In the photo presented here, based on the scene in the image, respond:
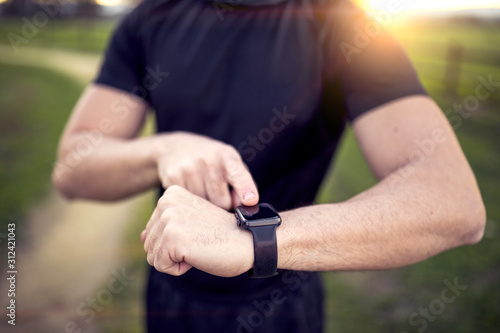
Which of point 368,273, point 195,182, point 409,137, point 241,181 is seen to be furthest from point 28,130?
point 409,137

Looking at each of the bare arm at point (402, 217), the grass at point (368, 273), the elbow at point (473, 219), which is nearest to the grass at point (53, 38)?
the grass at point (368, 273)

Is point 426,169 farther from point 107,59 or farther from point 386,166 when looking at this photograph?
point 107,59

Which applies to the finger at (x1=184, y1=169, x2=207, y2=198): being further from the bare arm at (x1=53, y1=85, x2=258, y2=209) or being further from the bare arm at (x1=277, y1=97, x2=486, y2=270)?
the bare arm at (x1=277, y1=97, x2=486, y2=270)

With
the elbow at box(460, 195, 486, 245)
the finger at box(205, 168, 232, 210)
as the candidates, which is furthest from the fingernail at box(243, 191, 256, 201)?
the elbow at box(460, 195, 486, 245)

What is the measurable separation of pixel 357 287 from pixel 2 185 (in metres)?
5.64

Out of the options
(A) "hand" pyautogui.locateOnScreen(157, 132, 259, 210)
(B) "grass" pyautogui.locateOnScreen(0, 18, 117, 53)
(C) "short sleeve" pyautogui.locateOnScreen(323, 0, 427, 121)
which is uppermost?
(C) "short sleeve" pyautogui.locateOnScreen(323, 0, 427, 121)

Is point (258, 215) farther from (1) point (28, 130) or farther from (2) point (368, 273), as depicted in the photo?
(1) point (28, 130)

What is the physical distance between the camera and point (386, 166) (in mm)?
1277

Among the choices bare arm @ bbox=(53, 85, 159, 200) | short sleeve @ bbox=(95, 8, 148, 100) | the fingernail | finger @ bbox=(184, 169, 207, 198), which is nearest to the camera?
the fingernail

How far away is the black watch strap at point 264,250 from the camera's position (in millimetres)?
996

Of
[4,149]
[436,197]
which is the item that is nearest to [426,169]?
[436,197]

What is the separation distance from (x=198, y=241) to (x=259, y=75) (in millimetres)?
773

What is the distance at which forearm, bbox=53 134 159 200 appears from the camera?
4.76 feet

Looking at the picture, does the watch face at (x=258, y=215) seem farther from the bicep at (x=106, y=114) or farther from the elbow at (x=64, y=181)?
the elbow at (x=64, y=181)
